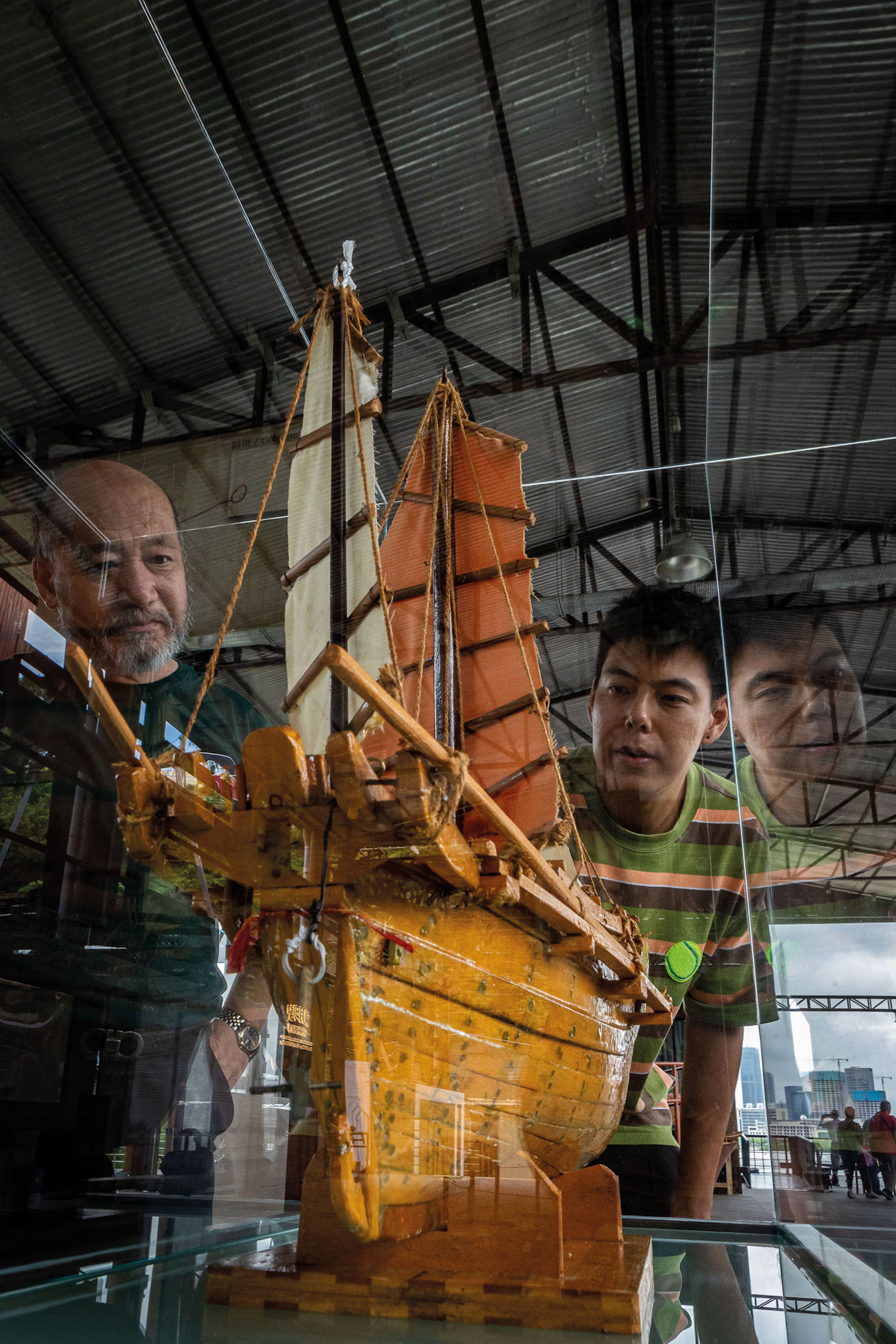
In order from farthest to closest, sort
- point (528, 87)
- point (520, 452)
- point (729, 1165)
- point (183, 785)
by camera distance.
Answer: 1. point (729, 1165)
2. point (520, 452)
3. point (528, 87)
4. point (183, 785)

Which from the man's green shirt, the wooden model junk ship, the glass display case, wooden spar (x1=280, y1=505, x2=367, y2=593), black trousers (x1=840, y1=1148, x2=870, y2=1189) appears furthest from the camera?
the man's green shirt

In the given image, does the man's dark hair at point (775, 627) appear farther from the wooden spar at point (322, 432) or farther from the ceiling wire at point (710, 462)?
the wooden spar at point (322, 432)

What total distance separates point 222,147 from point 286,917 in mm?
1714

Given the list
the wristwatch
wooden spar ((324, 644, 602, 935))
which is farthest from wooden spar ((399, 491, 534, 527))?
the wristwatch

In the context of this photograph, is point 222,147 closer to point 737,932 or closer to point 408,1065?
point 408,1065

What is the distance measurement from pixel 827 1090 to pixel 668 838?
37.8 inches

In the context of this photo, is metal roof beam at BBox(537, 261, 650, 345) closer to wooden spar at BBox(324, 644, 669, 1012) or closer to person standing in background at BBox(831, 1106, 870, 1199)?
wooden spar at BBox(324, 644, 669, 1012)

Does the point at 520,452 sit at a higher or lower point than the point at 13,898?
higher

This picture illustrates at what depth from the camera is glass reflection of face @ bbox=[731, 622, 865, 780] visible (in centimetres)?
295

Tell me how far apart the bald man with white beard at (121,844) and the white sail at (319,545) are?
264mm

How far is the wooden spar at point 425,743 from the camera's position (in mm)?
1429

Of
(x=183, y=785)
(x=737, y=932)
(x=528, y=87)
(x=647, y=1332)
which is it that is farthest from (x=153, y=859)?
(x=737, y=932)

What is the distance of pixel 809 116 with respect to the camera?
2.12m

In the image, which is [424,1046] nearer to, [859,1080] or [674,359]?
[859,1080]
